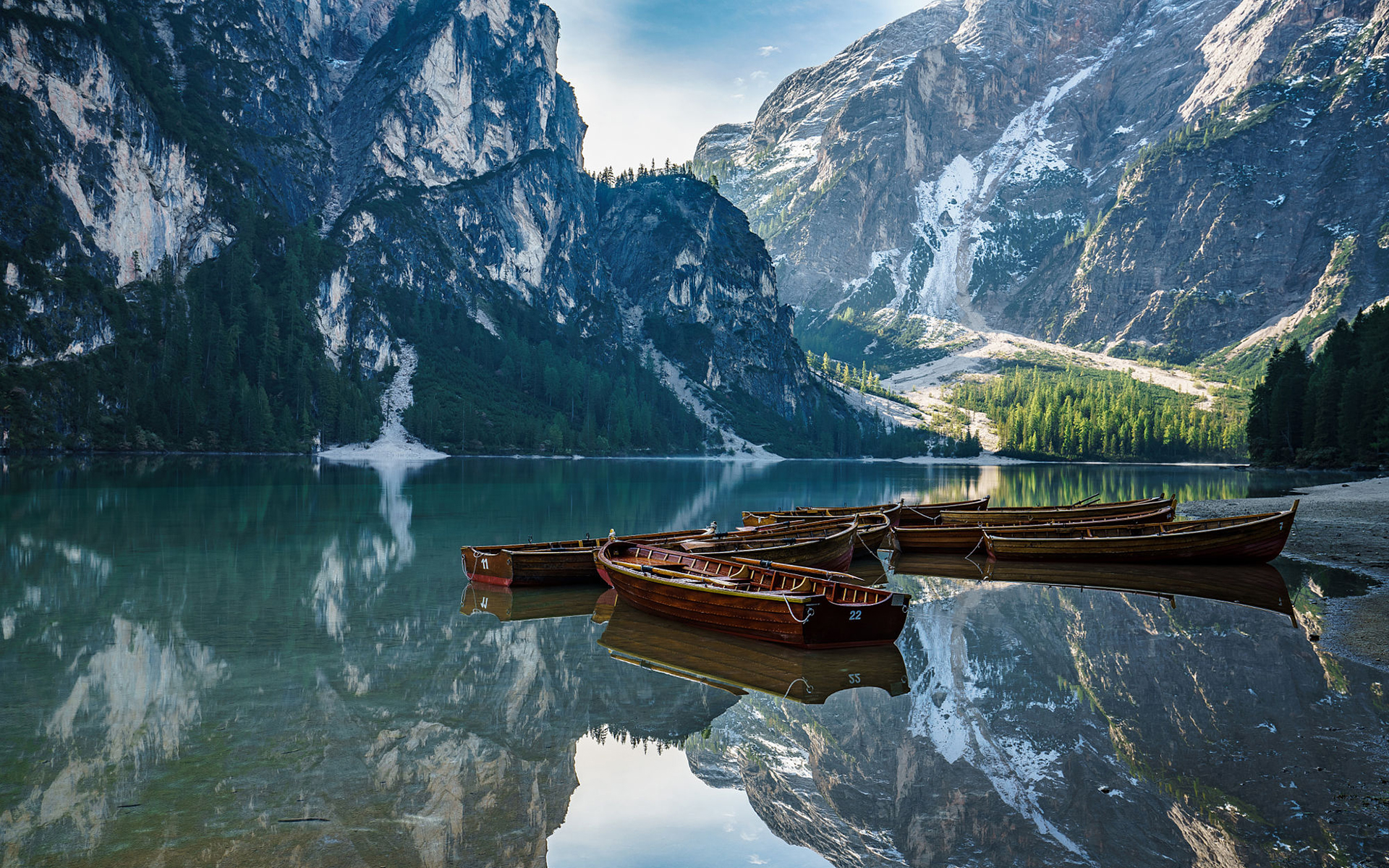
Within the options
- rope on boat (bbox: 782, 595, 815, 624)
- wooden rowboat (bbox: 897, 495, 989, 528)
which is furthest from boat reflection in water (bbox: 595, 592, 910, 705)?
wooden rowboat (bbox: 897, 495, 989, 528)

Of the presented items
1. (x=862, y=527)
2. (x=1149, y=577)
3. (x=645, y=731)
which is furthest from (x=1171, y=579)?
(x=645, y=731)

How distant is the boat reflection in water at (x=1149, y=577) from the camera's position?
27.2m

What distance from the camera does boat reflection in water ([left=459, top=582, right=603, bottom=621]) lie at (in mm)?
25312

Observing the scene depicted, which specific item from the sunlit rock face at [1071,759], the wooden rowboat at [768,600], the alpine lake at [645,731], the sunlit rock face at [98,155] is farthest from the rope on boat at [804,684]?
the sunlit rock face at [98,155]

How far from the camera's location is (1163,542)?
34938mm

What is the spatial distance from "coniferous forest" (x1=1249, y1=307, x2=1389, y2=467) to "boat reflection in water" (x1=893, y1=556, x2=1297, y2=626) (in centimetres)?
6608

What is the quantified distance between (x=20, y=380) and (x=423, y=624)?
146560 mm

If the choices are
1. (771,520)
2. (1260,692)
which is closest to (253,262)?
(771,520)

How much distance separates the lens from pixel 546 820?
11.2 meters

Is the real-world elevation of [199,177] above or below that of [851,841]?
above

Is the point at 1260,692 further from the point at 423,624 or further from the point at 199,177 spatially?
the point at 199,177

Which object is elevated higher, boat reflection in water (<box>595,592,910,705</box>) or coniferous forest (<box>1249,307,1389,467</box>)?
coniferous forest (<box>1249,307,1389,467</box>)

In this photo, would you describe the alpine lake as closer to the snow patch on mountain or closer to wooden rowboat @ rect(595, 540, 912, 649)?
wooden rowboat @ rect(595, 540, 912, 649)

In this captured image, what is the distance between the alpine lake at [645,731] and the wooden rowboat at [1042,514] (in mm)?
15124
